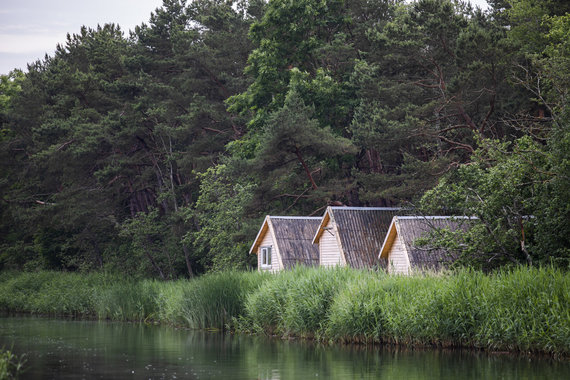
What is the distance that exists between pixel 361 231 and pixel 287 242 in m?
4.15

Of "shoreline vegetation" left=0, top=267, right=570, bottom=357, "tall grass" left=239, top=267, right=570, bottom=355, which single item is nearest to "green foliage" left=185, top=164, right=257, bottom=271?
"shoreline vegetation" left=0, top=267, right=570, bottom=357

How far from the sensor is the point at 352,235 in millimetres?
36031

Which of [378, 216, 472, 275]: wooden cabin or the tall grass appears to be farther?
[378, 216, 472, 275]: wooden cabin

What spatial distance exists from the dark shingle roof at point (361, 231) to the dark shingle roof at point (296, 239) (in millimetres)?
2855

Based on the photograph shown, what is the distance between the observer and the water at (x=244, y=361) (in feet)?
51.2

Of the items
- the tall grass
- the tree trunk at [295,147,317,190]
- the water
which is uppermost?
the tree trunk at [295,147,317,190]

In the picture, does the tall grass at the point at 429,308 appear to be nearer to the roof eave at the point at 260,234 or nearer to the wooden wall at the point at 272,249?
the wooden wall at the point at 272,249

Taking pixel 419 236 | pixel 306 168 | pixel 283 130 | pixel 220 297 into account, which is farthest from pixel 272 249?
pixel 220 297

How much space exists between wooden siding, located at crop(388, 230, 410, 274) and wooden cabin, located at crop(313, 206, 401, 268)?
2096mm

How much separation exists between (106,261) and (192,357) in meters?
41.2

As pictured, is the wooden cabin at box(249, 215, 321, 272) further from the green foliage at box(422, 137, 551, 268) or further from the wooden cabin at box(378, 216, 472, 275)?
the green foliage at box(422, 137, 551, 268)

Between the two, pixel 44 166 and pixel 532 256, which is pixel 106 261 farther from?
pixel 532 256

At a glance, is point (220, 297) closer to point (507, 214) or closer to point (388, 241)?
point (388, 241)

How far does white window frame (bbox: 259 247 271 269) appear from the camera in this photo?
3953cm
